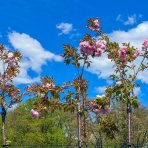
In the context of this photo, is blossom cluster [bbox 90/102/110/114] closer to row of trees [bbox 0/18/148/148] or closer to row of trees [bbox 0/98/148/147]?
row of trees [bbox 0/18/148/148]

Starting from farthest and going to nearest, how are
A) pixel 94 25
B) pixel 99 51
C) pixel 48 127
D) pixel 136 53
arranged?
pixel 48 127
pixel 94 25
pixel 136 53
pixel 99 51

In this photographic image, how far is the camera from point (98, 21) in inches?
440

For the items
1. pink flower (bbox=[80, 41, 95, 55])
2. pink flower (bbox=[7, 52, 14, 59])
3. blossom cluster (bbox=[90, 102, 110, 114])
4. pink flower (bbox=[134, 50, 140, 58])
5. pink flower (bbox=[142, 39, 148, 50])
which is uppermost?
pink flower (bbox=[7, 52, 14, 59])

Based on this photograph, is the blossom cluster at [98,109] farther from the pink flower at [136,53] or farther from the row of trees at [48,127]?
the row of trees at [48,127]

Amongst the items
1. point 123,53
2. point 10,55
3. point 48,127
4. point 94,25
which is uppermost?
point 48,127

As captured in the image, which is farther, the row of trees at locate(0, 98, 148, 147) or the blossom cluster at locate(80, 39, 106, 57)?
the row of trees at locate(0, 98, 148, 147)

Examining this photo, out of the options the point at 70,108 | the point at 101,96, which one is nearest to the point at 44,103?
the point at 70,108

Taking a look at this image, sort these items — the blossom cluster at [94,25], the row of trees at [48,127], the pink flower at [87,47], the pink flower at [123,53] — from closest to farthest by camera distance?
the pink flower at [87,47], the pink flower at [123,53], the blossom cluster at [94,25], the row of trees at [48,127]

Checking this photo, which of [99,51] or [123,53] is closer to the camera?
[99,51]

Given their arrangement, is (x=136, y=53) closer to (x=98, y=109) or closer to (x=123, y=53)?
(x=123, y=53)

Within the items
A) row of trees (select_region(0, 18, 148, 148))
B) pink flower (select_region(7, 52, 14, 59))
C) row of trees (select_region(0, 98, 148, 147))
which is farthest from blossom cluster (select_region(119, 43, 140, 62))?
row of trees (select_region(0, 98, 148, 147))

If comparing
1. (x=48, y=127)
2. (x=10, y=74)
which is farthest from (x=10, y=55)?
(x=48, y=127)

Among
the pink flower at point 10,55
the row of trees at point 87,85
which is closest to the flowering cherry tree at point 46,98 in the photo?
the row of trees at point 87,85

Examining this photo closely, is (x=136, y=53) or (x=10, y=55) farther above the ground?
(x=10, y=55)
